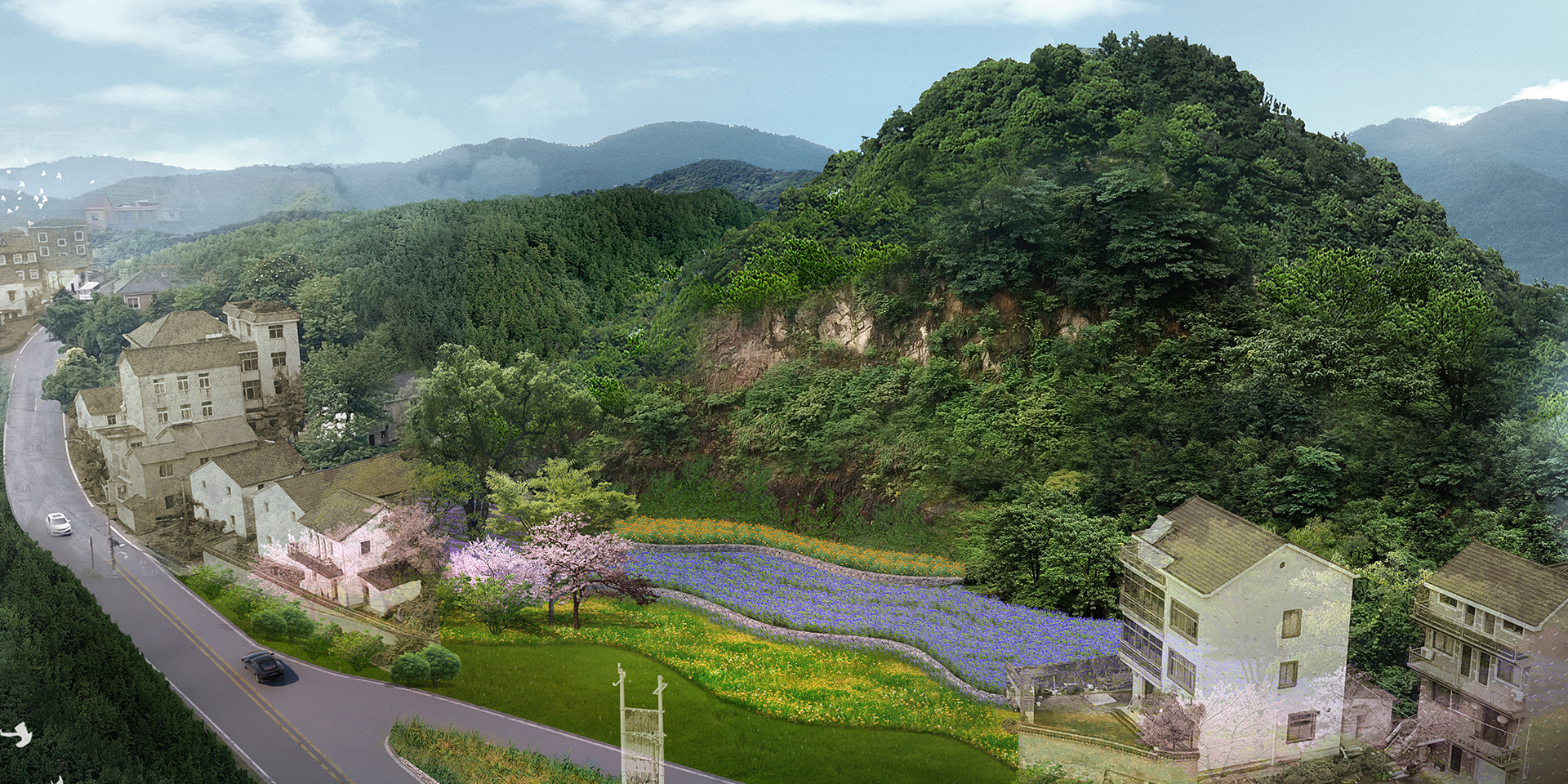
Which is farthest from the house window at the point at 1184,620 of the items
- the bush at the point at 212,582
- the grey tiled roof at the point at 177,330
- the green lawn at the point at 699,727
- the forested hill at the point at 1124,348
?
the grey tiled roof at the point at 177,330

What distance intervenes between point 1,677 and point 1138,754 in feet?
27.2

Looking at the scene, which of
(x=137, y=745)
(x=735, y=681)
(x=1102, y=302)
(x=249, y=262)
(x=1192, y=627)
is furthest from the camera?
(x=1102, y=302)

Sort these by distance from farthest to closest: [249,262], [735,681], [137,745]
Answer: [249,262] < [735,681] < [137,745]

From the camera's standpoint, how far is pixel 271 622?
26.0ft

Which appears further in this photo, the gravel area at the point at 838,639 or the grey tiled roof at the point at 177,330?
the grey tiled roof at the point at 177,330

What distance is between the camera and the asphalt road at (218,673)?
740 cm

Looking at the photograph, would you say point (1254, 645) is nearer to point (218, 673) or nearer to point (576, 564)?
point (576, 564)

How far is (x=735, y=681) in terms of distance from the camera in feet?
25.7

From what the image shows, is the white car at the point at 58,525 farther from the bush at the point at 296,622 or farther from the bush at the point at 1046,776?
the bush at the point at 1046,776

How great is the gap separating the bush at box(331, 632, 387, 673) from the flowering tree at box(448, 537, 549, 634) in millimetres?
784

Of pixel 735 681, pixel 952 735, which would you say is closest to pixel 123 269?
pixel 735 681

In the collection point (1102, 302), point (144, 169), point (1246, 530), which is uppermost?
point (144, 169)

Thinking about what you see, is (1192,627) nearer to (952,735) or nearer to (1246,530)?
(1246,530)

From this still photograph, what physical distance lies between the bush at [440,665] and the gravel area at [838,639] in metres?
1.83
